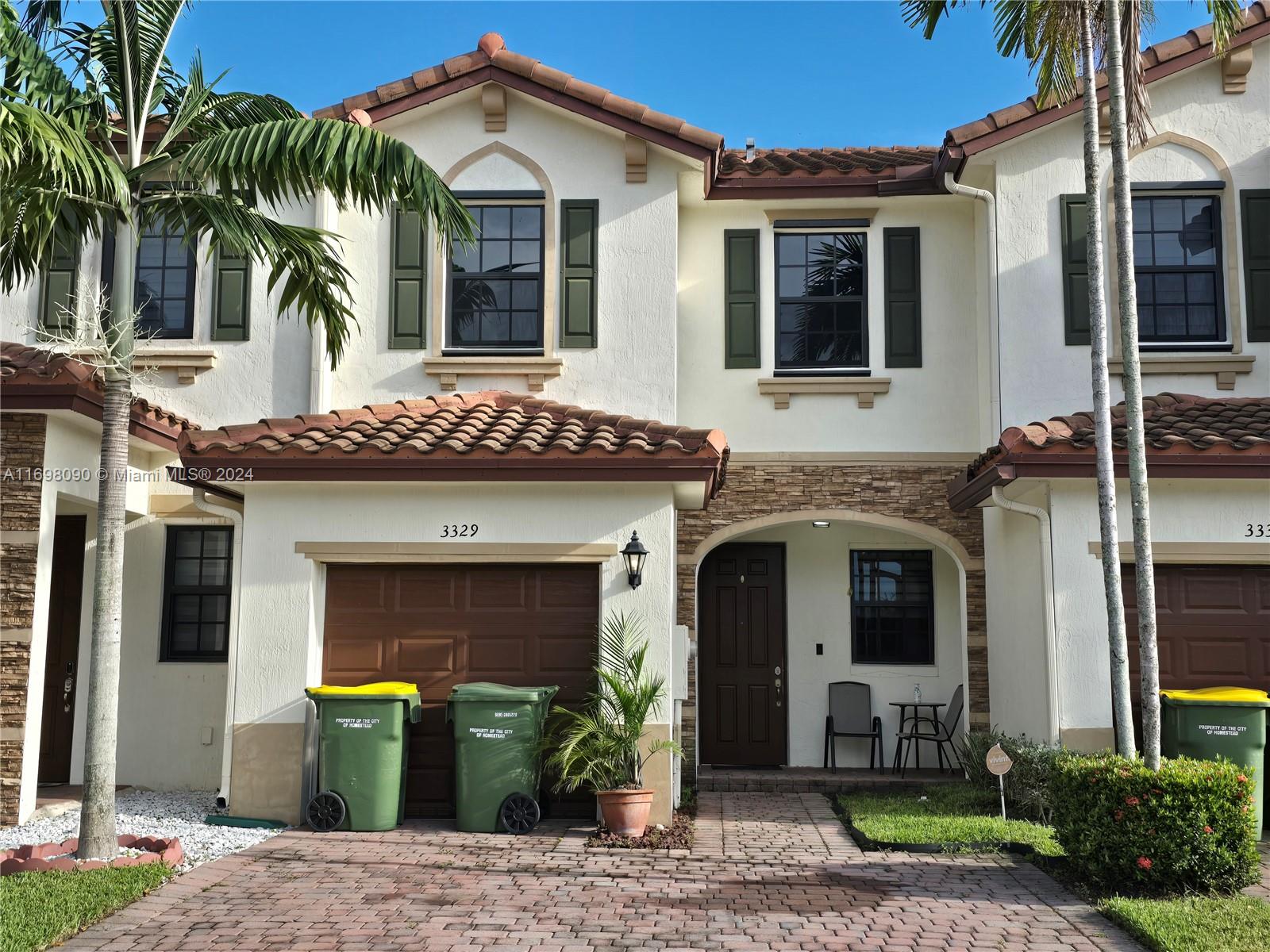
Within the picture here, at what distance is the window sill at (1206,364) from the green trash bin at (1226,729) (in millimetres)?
4113

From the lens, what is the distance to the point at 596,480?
10.0 meters

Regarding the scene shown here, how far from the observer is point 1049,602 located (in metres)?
10.2

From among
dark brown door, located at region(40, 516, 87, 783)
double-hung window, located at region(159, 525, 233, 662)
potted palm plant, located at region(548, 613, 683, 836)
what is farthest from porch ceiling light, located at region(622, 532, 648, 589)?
dark brown door, located at region(40, 516, 87, 783)

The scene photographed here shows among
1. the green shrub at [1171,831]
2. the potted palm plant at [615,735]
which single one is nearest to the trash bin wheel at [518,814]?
the potted palm plant at [615,735]

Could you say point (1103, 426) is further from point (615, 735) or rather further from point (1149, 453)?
point (615, 735)

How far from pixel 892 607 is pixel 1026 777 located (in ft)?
12.9

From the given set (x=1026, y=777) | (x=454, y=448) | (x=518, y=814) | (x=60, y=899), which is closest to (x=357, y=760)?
(x=518, y=814)

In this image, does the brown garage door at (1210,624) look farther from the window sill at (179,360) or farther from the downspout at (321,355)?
the window sill at (179,360)

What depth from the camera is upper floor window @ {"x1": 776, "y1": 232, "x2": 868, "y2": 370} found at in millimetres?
13188

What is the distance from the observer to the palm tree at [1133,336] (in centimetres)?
793

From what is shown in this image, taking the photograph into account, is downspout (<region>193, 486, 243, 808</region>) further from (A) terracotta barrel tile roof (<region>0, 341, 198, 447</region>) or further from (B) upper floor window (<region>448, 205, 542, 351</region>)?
(B) upper floor window (<region>448, 205, 542, 351</region>)

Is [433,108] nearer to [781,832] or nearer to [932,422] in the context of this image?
[932,422]

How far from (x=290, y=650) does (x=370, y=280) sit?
4421mm

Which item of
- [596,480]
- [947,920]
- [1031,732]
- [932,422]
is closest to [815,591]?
[932,422]
